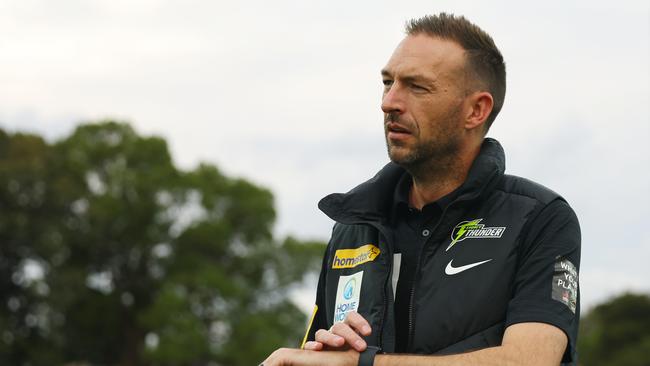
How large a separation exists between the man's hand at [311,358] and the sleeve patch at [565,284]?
0.86 meters

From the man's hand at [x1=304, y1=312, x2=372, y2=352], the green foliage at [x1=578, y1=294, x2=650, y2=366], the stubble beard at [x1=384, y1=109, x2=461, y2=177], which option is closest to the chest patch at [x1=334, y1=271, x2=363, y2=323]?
the man's hand at [x1=304, y1=312, x2=372, y2=352]

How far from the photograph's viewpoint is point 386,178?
5227mm

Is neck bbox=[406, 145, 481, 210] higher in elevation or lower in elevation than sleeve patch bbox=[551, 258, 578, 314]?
higher

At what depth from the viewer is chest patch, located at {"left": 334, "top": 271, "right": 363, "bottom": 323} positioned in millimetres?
4969

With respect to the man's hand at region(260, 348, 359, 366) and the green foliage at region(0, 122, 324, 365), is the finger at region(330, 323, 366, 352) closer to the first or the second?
the man's hand at region(260, 348, 359, 366)

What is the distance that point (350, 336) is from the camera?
447cm

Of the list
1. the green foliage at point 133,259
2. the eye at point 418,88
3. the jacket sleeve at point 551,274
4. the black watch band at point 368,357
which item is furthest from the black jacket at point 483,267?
the green foliage at point 133,259

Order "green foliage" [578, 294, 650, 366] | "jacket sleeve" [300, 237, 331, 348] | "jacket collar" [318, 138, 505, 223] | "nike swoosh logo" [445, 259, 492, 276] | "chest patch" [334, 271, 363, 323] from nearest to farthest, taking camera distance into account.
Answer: "nike swoosh logo" [445, 259, 492, 276] → "jacket collar" [318, 138, 505, 223] → "chest patch" [334, 271, 363, 323] → "jacket sleeve" [300, 237, 331, 348] → "green foliage" [578, 294, 650, 366]

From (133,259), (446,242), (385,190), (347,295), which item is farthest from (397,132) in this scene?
(133,259)

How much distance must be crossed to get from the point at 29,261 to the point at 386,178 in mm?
49554

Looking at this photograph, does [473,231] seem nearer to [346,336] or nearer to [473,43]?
[346,336]

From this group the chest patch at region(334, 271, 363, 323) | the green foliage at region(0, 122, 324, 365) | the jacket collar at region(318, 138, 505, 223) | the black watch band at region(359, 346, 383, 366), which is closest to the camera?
the black watch band at region(359, 346, 383, 366)

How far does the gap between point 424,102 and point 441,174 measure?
36 centimetres

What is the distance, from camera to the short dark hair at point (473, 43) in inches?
196
